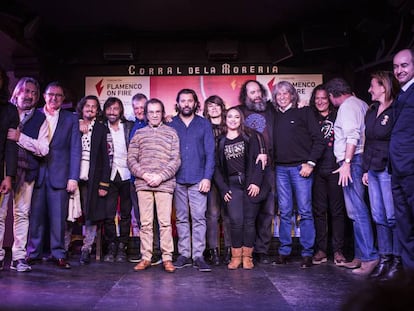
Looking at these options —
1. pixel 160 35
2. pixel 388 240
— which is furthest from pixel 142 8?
pixel 388 240

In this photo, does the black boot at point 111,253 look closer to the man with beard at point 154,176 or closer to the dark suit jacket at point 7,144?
the man with beard at point 154,176

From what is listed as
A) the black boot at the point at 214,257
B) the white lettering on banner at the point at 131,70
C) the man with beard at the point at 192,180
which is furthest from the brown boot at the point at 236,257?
the white lettering on banner at the point at 131,70

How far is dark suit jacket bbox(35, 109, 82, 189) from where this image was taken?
3.71 m

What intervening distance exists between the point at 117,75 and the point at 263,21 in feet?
5.83

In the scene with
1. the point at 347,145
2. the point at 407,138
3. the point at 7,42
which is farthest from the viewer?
the point at 7,42

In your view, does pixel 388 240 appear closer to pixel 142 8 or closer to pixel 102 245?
pixel 102 245

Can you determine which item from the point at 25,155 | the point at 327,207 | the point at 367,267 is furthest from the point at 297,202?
the point at 25,155

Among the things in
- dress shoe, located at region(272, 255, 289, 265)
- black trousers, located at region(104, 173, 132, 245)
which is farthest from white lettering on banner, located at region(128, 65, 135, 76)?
dress shoe, located at region(272, 255, 289, 265)

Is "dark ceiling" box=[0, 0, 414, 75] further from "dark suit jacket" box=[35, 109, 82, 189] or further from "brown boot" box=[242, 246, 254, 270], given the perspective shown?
"brown boot" box=[242, 246, 254, 270]

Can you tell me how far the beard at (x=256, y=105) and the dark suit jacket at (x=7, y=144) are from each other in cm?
215

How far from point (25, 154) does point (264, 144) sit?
2.05 meters

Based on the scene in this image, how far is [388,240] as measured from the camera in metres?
3.37

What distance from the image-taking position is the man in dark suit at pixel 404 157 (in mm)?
2900

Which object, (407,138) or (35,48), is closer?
(407,138)
